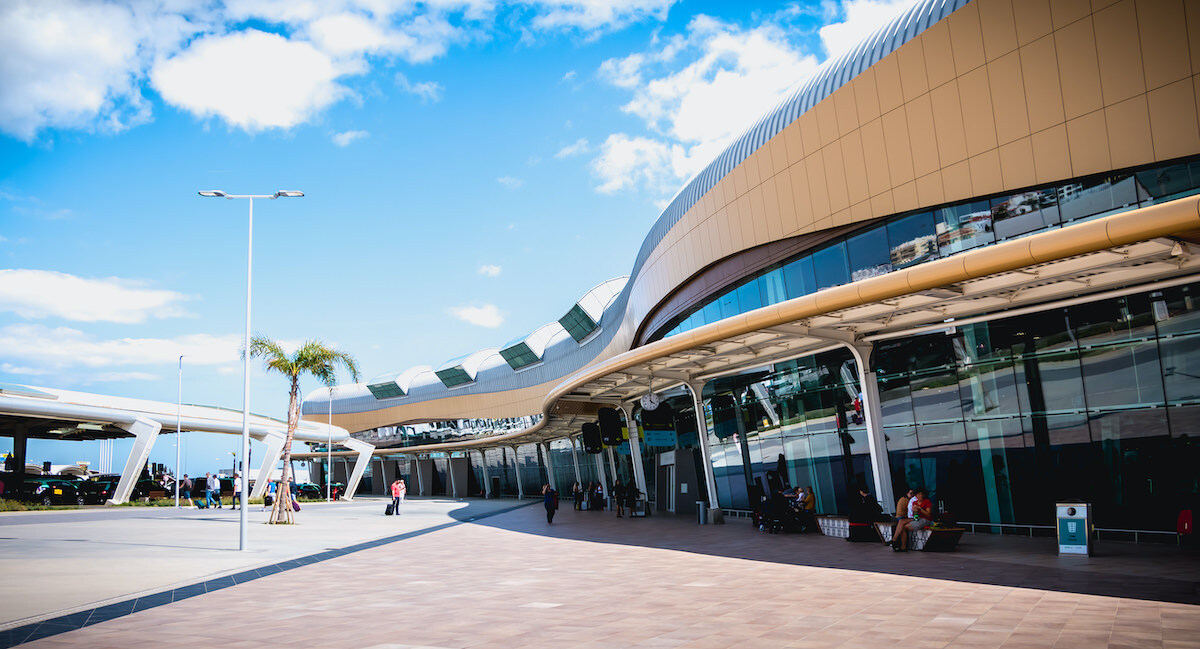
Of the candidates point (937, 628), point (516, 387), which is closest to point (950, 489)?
point (937, 628)

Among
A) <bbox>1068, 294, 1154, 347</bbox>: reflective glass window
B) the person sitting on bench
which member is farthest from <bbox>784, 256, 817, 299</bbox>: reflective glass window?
the person sitting on bench

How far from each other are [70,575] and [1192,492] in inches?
777

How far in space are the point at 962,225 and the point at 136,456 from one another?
4063cm

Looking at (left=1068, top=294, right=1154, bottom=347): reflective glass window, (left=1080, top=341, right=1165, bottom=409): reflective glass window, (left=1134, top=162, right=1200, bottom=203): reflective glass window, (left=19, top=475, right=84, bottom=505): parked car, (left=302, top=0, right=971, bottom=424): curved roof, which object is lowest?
(left=19, top=475, right=84, bottom=505): parked car

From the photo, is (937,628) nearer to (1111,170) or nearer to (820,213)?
(1111,170)

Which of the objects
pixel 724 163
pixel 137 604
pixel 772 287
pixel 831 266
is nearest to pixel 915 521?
pixel 831 266

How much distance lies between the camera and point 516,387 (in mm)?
66125

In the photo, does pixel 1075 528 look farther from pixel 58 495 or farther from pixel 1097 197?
pixel 58 495

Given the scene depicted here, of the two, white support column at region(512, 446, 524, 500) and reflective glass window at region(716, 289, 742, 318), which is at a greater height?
reflective glass window at region(716, 289, 742, 318)

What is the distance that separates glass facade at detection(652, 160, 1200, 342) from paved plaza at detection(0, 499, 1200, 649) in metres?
6.11

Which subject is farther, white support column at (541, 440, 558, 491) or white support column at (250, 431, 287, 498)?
white support column at (541, 440, 558, 491)

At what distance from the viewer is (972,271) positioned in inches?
436

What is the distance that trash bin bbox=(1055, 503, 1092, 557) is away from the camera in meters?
12.5

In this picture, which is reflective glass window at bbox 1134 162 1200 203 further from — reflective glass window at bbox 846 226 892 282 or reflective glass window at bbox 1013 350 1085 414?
reflective glass window at bbox 846 226 892 282
